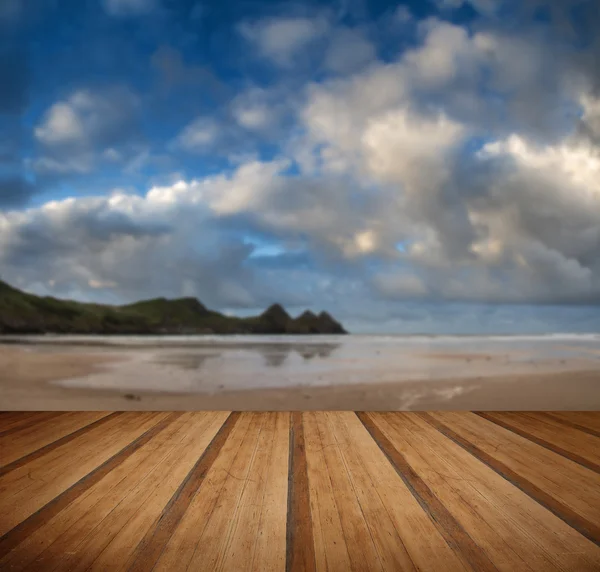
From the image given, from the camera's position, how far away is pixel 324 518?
1.65 m

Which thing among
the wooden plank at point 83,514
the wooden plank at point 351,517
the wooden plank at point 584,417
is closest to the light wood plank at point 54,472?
the wooden plank at point 83,514

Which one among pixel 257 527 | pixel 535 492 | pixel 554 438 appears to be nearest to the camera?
pixel 257 527

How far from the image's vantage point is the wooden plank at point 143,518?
4.48 ft

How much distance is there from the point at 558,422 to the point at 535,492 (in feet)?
5.78

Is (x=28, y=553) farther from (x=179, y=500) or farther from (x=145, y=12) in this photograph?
(x=145, y=12)

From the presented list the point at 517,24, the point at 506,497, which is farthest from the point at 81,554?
the point at 517,24

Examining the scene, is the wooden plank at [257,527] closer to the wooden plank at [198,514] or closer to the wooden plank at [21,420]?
the wooden plank at [198,514]

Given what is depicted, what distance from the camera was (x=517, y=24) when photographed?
193 inches

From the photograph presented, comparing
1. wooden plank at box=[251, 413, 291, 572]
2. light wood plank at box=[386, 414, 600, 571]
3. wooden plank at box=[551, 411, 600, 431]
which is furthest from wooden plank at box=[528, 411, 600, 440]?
wooden plank at box=[251, 413, 291, 572]

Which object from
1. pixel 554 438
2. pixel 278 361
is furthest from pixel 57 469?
pixel 278 361

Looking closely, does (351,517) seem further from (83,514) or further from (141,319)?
(141,319)

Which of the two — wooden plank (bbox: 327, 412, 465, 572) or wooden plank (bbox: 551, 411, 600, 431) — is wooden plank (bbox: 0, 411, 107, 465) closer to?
wooden plank (bbox: 327, 412, 465, 572)

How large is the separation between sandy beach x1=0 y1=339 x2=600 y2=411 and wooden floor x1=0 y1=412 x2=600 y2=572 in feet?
3.88

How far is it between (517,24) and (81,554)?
6.05m
